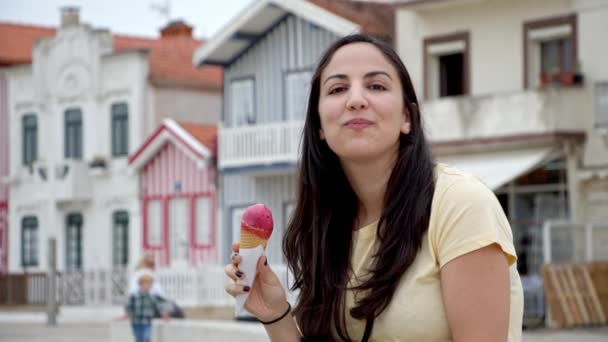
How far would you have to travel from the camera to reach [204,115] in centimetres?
4622

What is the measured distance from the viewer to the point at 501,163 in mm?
30922

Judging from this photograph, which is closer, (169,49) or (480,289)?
(480,289)

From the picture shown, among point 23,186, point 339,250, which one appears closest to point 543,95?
point 23,186

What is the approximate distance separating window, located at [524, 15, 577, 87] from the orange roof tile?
1142cm

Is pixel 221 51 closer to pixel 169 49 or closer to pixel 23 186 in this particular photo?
pixel 169 49

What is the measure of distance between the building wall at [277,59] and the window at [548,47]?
728 centimetres

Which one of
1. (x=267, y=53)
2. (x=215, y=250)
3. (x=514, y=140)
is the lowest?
(x=215, y=250)

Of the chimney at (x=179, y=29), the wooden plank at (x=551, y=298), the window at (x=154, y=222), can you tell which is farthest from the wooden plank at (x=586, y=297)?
the chimney at (x=179, y=29)

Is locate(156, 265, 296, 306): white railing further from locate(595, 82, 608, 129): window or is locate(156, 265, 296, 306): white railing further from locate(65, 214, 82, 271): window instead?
locate(595, 82, 608, 129): window

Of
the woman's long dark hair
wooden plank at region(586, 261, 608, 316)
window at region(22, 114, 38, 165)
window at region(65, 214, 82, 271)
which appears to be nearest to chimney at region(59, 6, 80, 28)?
window at region(22, 114, 38, 165)

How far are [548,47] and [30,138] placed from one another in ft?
68.8

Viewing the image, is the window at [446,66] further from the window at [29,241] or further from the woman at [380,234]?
the woman at [380,234]

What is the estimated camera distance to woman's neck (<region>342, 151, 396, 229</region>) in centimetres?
420

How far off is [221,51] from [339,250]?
117 ft
